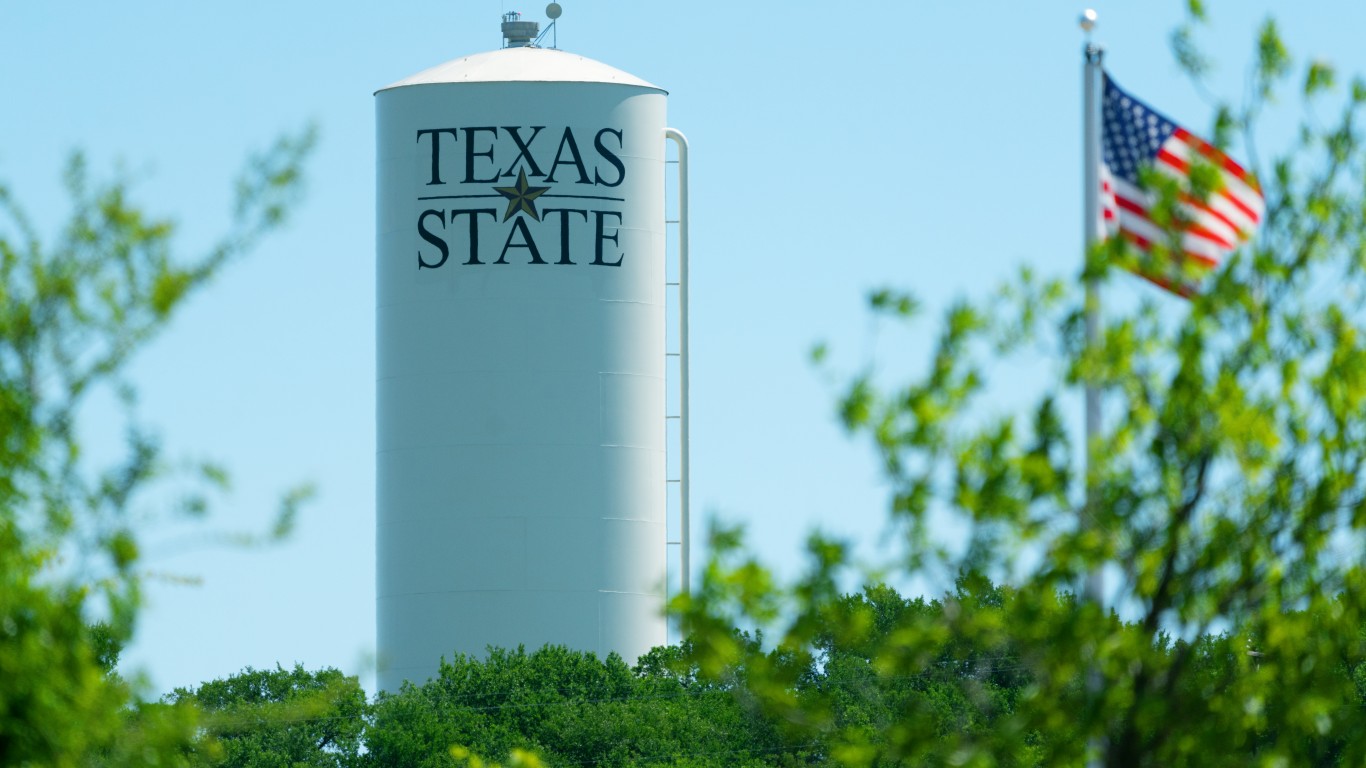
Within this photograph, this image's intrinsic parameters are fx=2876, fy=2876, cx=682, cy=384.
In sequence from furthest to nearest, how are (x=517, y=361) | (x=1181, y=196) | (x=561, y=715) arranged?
(x=561, y=715) < (x=517, y=361) < (x=1181, y=196)

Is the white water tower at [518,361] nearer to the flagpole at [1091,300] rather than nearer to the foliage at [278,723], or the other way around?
the foliage at [278,723]

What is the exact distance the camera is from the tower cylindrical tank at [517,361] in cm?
5659

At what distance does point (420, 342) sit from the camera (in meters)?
57.0

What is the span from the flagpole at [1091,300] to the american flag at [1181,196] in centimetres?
7

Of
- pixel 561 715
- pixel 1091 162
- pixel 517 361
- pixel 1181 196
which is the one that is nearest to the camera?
pixel 1181 196

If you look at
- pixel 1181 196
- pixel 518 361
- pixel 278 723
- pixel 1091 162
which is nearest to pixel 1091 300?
pixel 1181 196

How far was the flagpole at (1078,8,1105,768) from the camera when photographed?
518 inches

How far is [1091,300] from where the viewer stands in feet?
45.5

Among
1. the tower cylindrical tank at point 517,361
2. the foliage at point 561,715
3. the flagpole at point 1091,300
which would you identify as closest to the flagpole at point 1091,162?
the flagpole at point 1091,300

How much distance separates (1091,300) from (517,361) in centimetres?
4312

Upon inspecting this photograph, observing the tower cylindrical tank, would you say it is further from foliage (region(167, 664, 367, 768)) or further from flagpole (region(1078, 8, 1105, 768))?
flagpole (region(1078, 8, 1105, 768))

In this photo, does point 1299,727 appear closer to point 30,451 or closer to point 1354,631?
point 1354,631

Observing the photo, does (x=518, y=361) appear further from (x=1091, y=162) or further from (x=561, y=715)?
(x=1091, y=162)

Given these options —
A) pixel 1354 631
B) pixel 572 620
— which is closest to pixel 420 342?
pixel 572 620
